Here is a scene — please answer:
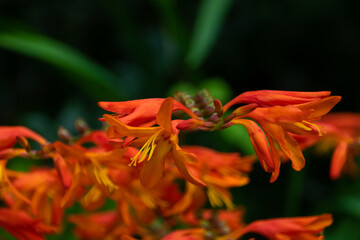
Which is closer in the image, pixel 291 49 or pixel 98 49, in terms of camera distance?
pixel 291 49

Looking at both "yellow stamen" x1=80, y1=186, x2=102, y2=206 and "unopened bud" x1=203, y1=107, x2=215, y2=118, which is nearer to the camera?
"unopened bud" x1=203, y1=107, x2=215, y2=118

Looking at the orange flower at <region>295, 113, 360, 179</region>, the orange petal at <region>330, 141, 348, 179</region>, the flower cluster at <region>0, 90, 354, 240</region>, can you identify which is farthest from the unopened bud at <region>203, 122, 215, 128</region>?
the orange petal at <region>330, 141, 348, 179</region>

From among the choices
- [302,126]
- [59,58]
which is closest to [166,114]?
[302,126]

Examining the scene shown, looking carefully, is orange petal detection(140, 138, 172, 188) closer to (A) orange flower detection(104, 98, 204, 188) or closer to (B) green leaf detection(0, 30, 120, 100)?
(A) orange flower detection(104, 98, 204, 188)

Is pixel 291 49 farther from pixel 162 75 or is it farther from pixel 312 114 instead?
pixel 312 114

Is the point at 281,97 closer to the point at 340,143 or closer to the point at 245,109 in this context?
the point at 245,109

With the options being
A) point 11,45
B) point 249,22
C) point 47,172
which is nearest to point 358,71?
point 249,22
